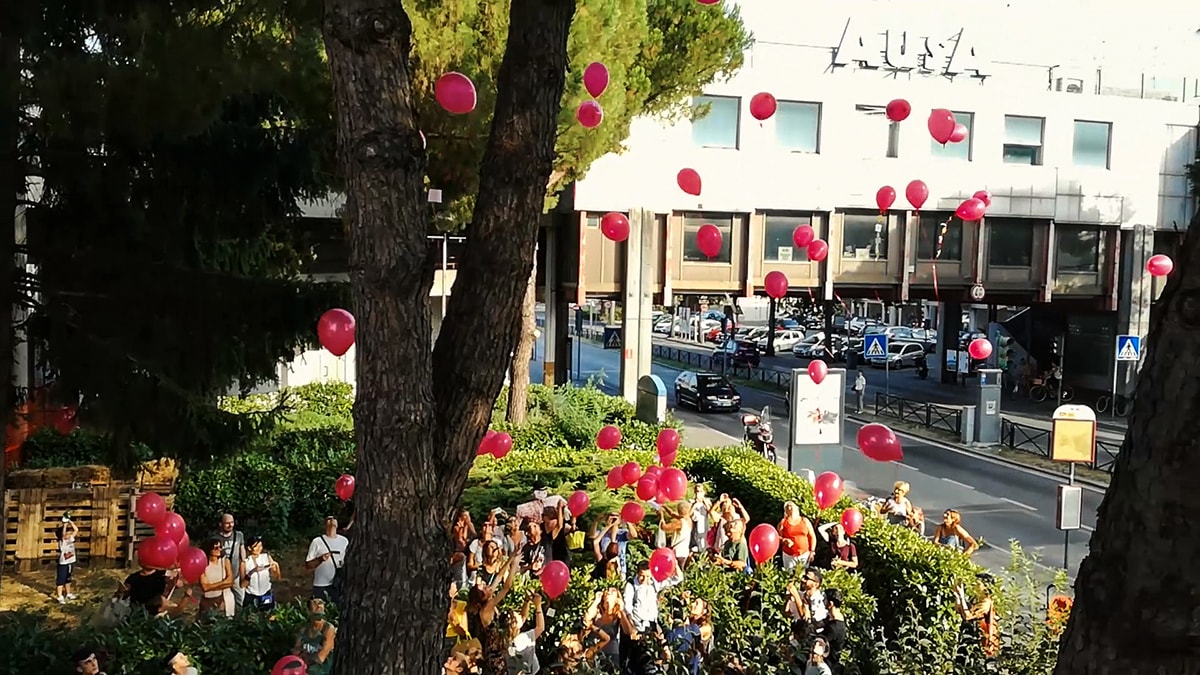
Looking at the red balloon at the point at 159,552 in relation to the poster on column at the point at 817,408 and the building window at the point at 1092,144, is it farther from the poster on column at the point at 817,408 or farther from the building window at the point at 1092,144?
the building window at the point at 1092,144

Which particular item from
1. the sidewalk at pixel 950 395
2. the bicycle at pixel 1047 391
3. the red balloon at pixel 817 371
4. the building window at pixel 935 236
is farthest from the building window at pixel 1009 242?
the red balloon at pixel 817 371

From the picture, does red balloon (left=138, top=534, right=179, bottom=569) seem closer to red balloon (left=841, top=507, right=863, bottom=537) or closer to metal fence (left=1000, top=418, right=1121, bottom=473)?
red balloon (left=841, top=507, right=863, bottom=537)

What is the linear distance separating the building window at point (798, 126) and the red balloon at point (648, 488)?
44.8 feet

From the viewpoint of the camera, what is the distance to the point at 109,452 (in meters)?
7.25

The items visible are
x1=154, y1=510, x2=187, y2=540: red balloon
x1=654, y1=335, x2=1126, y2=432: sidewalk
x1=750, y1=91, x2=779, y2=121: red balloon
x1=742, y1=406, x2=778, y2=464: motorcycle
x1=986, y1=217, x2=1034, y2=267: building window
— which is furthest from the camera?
x1=654, y1=335, x2=1126, y2=432: sidewalk

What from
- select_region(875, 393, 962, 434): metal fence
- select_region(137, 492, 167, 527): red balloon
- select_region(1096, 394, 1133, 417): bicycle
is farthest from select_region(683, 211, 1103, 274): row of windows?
select_region(137, 492, 167, 527): red balloon

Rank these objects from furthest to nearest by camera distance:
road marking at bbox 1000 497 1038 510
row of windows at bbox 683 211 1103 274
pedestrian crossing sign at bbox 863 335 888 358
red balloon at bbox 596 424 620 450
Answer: row of windows at bbox 683 211 1103 274
pedestrian crossing sign at bbox 863 335 888 358
road marking at bbox 1000 497 1038 510
red balloon at bbox 596 424 620 450

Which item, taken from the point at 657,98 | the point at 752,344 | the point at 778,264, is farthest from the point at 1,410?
the point at 752,344

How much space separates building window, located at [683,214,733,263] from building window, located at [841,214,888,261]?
2.91 m

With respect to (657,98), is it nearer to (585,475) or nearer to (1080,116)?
(585,475)

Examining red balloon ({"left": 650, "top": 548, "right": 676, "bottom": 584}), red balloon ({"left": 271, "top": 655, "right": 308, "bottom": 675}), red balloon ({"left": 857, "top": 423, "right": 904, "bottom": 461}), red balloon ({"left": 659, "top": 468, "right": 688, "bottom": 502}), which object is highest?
red balloon ({"left": 857, "top": 423, "right": 904, "bottom": 461})

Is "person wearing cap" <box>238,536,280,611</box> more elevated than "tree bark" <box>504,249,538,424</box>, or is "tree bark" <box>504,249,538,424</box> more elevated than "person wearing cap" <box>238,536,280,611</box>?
"tree bark" <box>504,249,538,424</box>

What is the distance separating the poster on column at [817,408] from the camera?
515 inches

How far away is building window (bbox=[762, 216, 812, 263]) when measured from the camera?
22047mm
